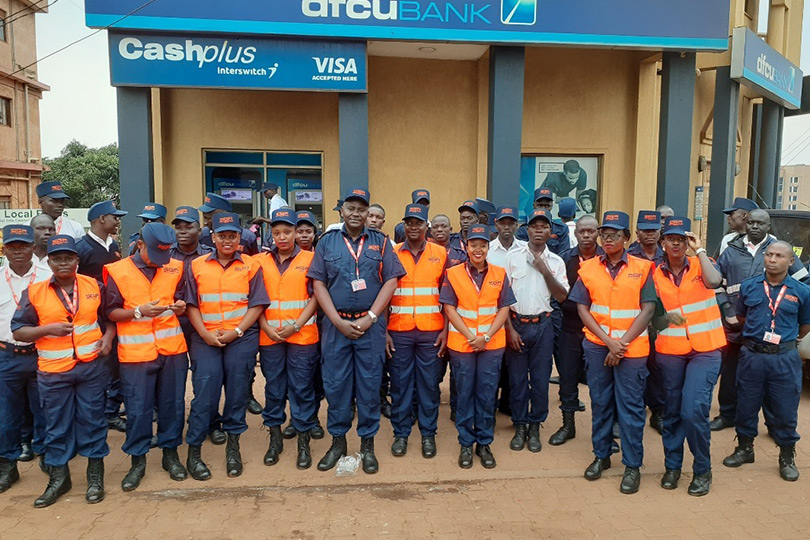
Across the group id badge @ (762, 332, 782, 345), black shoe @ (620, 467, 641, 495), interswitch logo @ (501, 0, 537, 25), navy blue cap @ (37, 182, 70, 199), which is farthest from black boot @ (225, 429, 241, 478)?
interswitch logo @ (501, 0, 537, 25)

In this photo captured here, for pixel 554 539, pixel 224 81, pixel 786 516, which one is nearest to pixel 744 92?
pixel 224 81

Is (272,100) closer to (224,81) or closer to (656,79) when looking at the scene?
(224,81)

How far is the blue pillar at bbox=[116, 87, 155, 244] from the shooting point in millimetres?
9281

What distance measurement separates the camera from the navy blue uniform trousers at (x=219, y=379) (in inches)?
183

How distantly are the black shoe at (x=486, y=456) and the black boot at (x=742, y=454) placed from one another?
6.48ft

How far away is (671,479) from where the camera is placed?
454 centimetres

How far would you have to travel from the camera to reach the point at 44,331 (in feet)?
13.4

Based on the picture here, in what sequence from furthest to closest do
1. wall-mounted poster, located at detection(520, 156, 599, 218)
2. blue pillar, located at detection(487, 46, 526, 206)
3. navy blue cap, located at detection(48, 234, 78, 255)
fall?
wall-mounted poster, located at detection(520, 156, 599, 218)
blue pillar, located at detection(487, 46, 526, 206)
navy blue cap, located at detection(48, 234, 78, 255)

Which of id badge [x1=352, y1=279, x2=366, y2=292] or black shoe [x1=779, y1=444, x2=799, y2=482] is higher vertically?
id badge [x1=352, y1=279, x2=366, y2=292]

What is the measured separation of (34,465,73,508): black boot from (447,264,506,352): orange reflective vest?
3.14 metres

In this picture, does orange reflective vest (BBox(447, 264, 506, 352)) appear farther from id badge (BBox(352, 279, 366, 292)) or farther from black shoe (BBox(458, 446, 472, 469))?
black shoe (BBox(458, 446, 472, 469))

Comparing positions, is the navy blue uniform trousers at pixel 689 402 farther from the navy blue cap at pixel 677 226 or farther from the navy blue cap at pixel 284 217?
the navy blue cap at pixel 284 217

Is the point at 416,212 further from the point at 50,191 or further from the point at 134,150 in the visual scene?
the point at 134,150

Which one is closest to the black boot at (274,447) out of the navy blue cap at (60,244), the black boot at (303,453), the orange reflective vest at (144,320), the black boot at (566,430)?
the black boot at (303,453)
